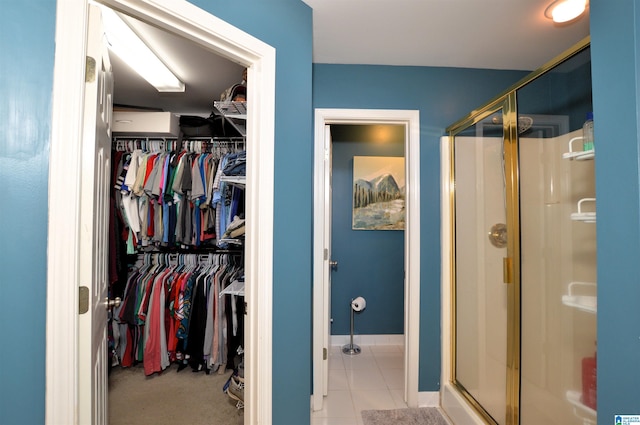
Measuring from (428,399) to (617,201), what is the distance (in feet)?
6.17

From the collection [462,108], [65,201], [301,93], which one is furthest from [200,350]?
[462,108]

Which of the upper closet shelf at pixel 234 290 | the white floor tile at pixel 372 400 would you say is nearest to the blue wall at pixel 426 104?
the white floor tile at pixel 372 400

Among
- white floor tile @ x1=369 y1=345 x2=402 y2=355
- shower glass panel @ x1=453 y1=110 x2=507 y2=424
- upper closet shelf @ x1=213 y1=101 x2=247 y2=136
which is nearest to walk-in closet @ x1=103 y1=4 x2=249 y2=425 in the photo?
upper closet shelf @ x1=213 y1=101 x2=247 y2=136

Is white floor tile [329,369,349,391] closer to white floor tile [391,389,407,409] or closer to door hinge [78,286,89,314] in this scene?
white floor tile [391,389,407,409]

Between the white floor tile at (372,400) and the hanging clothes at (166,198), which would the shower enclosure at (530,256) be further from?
the hanging clothes at (166,198)

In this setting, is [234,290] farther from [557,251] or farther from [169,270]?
[557,251]

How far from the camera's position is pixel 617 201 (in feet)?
2.90

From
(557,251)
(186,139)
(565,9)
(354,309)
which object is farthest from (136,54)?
(354,309)

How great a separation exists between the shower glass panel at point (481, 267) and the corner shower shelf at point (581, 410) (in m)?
0.34

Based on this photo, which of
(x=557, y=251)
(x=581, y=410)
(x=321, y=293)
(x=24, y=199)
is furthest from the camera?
(x=321, y=293)

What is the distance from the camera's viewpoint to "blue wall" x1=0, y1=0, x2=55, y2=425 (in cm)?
66

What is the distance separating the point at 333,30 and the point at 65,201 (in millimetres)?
1680

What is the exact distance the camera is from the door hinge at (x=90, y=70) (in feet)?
2.85

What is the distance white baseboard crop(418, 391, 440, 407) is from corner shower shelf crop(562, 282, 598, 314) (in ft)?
4.06
